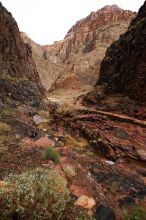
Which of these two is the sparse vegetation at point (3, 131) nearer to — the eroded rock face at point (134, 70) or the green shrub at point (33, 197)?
the green shrub at point (33, 197)

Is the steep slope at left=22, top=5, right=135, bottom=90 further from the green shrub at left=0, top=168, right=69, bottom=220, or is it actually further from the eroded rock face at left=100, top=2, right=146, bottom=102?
the green shrub at left=0, top=168, right=69, bottom=220

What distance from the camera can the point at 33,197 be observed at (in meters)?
6.07

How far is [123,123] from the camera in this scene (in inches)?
686

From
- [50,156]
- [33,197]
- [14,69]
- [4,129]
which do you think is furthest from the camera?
[14,69]

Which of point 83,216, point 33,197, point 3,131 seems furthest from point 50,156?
point 3,131

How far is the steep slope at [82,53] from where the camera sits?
68.9m

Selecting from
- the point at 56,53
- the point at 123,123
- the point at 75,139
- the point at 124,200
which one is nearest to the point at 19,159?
the point at 124,200

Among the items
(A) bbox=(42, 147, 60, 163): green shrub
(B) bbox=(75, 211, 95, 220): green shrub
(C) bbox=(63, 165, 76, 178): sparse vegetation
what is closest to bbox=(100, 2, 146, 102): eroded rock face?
(A) bbox=(42, 147, 60, 163): green shrub

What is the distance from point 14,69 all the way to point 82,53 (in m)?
71.0

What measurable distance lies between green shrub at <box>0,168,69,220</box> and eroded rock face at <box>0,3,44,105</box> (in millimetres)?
13023

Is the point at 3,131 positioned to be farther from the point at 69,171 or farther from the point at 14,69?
the point at 14,69

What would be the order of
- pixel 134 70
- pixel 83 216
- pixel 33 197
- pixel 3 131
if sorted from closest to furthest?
pixel 33 197 → pixel 83 216 → pixel 3 131 → pixel 134 70

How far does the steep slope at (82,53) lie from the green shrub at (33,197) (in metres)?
56.4

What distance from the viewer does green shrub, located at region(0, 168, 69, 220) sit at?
229 inches
